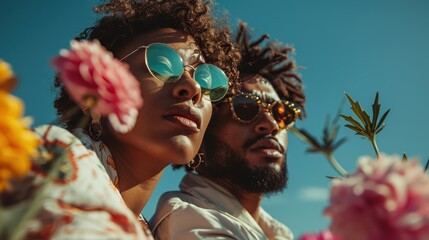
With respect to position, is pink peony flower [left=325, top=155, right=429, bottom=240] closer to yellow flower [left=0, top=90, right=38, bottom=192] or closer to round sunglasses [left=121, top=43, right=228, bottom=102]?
yellow flower [left=0, top=90, right=38, bottom=192]

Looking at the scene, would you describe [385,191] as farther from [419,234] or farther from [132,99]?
[132,99]

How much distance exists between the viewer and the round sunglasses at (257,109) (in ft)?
12.4

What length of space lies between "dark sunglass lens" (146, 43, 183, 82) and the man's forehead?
176 cm

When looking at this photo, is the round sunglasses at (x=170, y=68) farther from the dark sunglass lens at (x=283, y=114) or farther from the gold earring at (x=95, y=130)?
the dark sunglass lens at (x=283, y=114)

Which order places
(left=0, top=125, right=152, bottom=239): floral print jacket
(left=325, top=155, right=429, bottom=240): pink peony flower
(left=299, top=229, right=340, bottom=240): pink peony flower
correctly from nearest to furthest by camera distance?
(left=325, top=155, right=429, bottom=240): pink peony flower, (left=0, top=125, right=152, bottom=239): floral print jacket, (left=299, top=229, right=340, bottom=240): pink peony flower

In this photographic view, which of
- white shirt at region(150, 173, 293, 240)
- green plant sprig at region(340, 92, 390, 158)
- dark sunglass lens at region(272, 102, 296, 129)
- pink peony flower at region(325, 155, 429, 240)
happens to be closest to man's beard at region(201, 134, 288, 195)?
white shirt at region(150, 173, 293, 240)

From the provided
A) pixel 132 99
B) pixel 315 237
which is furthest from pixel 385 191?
pixel 132 99

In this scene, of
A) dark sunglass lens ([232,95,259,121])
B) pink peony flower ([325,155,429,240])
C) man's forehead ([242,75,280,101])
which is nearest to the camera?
pink peony flower ([325,155,429,240])

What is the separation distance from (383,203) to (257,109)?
3186 mm

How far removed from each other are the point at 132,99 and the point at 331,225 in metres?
0.41

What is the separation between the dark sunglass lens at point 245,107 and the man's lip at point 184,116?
4.80 feet

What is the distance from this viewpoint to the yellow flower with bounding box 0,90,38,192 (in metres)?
0.59

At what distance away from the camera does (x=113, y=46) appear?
8.46 ft

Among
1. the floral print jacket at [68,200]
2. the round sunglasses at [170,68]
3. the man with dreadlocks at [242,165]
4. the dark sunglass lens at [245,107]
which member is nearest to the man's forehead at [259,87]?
the man with dreadlocks at [242,165]
